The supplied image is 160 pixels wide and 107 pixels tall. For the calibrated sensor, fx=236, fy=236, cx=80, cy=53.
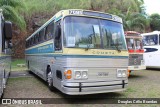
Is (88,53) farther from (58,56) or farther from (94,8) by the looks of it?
(94,8)

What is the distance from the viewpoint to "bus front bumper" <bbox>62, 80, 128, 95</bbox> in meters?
7.08

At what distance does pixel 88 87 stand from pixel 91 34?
1703mm

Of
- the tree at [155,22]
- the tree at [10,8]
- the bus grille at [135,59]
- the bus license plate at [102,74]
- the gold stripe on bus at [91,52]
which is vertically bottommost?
the bus license plate at [102,74]

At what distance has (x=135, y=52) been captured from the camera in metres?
13.2

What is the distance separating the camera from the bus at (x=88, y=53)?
7.17 m

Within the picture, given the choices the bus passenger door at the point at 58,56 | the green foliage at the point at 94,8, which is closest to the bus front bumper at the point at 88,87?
the bus passenger door at the point at 58,56

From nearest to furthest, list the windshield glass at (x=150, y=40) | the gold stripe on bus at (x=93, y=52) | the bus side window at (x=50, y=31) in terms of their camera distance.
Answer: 1. the gold stripe on bus at (x=93, y=52)
2. the bus side window at (x=50, y=31)
3. the windshield glass at (x=150, y=40)

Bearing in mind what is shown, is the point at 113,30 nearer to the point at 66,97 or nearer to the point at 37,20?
the point at 66,97

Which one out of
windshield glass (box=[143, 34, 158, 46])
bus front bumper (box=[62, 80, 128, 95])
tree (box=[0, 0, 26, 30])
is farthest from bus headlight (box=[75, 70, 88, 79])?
windshield glass (box=[143, 34, 158, 46])

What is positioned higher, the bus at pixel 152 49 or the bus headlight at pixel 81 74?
the bus at pixel 152 49

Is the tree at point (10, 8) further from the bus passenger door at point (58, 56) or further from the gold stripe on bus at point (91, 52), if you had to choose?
the gold stripe on bus at point (91, 52)

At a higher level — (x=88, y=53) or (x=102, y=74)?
(x=88, y=53)

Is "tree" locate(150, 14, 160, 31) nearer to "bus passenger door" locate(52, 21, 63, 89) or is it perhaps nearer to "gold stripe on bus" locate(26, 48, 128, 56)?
"gold stripe on bus" locate(26, 48, 128, 56)

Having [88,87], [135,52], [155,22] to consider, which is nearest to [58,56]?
[88,87]
